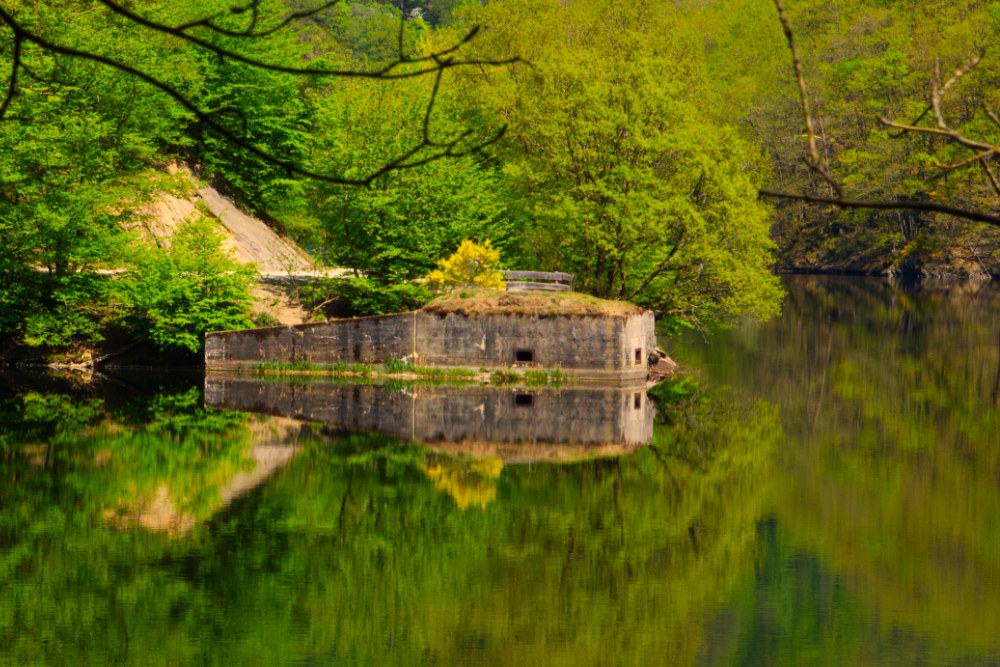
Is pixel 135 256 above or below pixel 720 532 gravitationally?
above

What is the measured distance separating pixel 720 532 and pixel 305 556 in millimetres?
7247

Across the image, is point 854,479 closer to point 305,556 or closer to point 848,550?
point 848,550

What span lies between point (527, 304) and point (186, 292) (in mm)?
11309

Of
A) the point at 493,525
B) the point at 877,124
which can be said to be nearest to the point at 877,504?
the point at 493,525

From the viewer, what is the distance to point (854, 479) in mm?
25469

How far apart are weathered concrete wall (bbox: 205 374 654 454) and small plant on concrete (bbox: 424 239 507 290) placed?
4391mm

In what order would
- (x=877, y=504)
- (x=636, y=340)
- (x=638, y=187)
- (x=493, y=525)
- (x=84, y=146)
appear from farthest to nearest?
(x=638, y=187) < (x=84, y=146) < (x=636, y=340) < (x=877, y=504) < (x=493, y=525)

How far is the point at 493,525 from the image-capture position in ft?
70.9

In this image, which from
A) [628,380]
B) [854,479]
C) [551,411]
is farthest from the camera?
[628,380]

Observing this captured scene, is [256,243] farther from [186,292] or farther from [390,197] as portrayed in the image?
[186,292]

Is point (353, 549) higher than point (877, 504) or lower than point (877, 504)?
lower

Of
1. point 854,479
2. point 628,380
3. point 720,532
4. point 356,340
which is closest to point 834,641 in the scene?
point 720,532

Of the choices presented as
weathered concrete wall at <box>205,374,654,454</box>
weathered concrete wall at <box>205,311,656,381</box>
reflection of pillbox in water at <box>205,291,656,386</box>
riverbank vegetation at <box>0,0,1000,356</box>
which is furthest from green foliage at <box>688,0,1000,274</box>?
weathered concrete wall at <box>205,374,654,454</box>

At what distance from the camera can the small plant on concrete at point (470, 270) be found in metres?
40.6
